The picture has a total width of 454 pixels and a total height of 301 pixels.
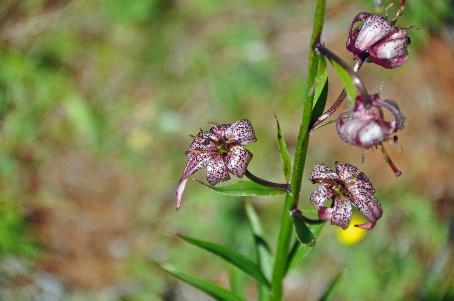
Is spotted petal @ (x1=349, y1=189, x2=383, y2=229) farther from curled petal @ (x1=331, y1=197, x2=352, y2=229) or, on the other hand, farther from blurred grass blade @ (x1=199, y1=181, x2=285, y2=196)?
blurred grass blade @ (x1=199, y1=181, x2=285, y2=196)

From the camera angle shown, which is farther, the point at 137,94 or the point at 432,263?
the point at 137,94

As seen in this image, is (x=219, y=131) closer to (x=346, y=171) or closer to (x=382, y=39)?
(x=346, y=171)

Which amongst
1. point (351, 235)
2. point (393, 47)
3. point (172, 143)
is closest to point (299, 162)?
point (393, 47)

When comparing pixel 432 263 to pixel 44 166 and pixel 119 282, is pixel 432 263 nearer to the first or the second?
pixel 119 282

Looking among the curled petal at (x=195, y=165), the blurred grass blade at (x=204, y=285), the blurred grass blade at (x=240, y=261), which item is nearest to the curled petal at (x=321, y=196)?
the curled petal at (x=195, y=165)

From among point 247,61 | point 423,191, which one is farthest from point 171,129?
point 423,191

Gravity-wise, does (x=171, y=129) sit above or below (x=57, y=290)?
above

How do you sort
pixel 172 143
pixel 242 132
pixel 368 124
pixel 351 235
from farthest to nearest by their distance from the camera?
pixel 172 143 < pixel 351 235 < pixel 242 132 < pixel 368 124
